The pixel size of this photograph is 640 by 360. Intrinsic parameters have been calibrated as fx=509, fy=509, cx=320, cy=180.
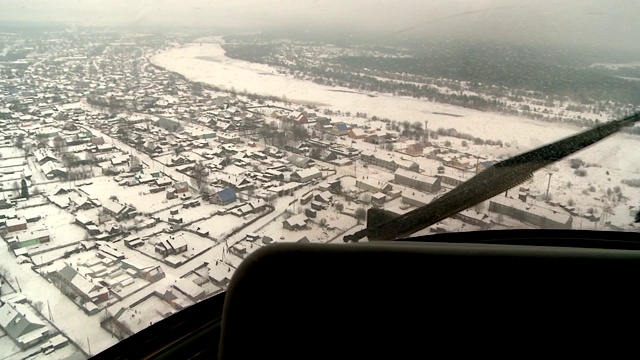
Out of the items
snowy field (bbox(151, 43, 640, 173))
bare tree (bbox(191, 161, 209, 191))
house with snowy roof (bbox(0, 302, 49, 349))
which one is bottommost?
house with snowy roof (bbox(0, 302, 49, 349))

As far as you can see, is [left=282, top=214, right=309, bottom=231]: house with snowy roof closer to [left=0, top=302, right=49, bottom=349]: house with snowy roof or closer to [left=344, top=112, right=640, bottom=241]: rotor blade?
[left=344, top=112, right=640, bottom=241]: rotor blade

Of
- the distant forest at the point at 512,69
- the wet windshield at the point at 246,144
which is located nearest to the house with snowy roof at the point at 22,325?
the wet windshield at the point at 246,144

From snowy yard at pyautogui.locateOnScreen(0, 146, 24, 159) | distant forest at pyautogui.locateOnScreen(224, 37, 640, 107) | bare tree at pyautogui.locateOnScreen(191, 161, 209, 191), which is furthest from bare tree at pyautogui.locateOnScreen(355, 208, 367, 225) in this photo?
snowy yard at pyautogui.locateOnScreen(0, 146, 24, 159)

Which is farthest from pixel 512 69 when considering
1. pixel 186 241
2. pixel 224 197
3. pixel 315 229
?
pixel 186 241

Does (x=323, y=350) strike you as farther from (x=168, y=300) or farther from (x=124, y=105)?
(x=124, y=105)

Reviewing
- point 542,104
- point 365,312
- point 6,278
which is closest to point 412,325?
point 365,312

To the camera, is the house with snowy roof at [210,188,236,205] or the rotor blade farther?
the house with snowy roof at [210,188,236,205]

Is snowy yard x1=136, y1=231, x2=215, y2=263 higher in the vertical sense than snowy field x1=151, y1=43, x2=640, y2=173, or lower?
lower

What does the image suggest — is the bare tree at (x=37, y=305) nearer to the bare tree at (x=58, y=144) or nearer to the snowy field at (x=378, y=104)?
the bare tree at (x=58, y=144)

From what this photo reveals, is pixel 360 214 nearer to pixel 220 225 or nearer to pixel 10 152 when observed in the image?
Answer: pixel 220 225
